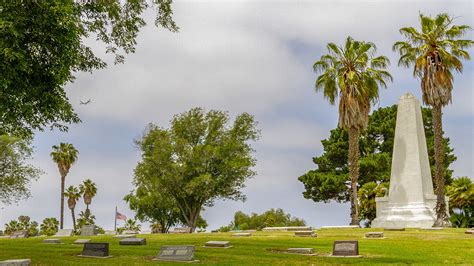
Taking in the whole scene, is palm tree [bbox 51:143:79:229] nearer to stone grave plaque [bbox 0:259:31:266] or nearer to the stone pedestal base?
the stone pedestal base

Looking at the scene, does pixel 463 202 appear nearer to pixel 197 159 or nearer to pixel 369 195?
pixel 369 195

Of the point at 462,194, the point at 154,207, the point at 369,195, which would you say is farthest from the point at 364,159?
the point at 154,207

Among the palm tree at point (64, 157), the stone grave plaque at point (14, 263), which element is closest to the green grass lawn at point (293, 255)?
the stone grave plaque at point (14, 263)

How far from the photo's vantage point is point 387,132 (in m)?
60.2

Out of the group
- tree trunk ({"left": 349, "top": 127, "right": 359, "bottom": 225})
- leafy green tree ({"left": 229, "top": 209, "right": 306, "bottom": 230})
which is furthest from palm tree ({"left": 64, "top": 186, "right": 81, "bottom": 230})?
tree trunk ({"left": 349, "top": 127, "right": 359, "bottom": 225})

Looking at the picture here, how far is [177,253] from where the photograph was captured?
17062 millimetres

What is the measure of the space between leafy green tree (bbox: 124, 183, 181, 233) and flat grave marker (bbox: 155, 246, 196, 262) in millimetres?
37897

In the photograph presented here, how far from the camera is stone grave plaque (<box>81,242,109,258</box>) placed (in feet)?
59.8

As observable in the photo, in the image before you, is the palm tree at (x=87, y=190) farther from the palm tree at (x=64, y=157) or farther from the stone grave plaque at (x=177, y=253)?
the stone grave plaque at (x=177, y=253)

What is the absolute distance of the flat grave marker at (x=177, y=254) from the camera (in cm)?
1678

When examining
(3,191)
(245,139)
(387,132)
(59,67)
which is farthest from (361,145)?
(59,67)

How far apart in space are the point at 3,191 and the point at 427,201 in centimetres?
4193

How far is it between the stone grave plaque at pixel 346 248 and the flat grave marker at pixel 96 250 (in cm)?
844

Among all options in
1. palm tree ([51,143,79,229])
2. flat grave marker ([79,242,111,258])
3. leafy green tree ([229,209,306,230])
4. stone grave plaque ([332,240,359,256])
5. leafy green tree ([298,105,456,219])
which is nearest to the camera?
stone grave plaque ([332,240,359,256])
